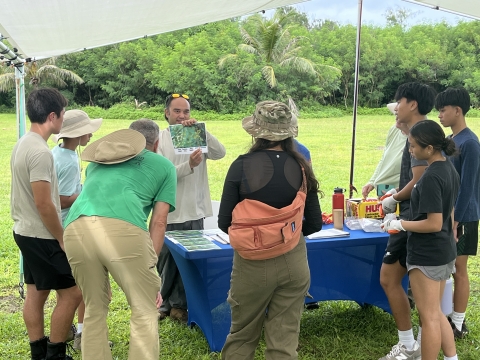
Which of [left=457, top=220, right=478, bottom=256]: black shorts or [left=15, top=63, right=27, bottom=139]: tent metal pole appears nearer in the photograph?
[left=457, top=220, right=478, bottom=256]: black shorts

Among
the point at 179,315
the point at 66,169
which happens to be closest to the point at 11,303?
the point at 179,315

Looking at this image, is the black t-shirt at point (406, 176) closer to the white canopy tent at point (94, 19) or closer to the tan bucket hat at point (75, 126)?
the white canopy tent at point (94, 19)

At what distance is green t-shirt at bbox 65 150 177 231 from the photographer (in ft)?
7.95

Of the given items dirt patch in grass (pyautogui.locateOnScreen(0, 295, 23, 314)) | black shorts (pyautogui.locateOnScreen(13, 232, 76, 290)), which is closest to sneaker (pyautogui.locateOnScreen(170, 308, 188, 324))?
black shorts (pyautogui.locateOnScreen(13, 232, 76, 290))

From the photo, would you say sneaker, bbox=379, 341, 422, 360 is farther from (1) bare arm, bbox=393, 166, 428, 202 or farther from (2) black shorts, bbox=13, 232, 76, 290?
(2) black shorts, bbox=13, 232, 76, 290

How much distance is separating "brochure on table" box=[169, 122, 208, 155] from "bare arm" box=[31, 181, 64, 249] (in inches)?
37.4

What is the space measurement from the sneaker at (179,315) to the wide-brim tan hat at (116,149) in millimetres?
1786

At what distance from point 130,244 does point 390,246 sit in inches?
60.7

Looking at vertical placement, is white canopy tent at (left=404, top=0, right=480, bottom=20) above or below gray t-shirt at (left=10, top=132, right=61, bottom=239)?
above

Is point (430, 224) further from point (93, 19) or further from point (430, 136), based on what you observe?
point (93, 19)

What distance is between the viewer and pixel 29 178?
2.82 metres

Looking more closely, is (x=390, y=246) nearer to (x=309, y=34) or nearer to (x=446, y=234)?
(x=446, y=234)

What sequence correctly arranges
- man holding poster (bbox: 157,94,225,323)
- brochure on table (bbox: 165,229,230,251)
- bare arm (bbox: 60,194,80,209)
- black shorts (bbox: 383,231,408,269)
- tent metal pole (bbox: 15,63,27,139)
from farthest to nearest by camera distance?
tent metal pole (bbox: 15,63,27,139), man holding poster (bbox: 157,94,225,323), bare arm (bbox: 60,194,80,209), brochure on table (bbox: 165,229,230,251), black shorts (bbox: 383,231,408,269)

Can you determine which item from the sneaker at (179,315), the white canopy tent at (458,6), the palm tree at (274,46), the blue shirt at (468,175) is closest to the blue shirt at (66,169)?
the sneaker at (179,315)
